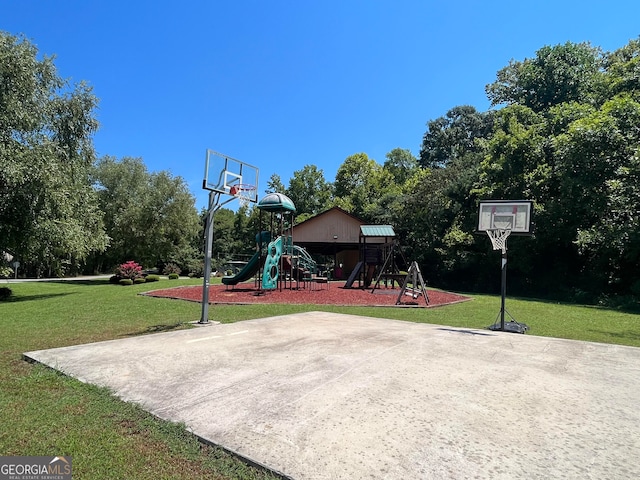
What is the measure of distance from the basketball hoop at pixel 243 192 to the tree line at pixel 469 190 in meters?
8.93

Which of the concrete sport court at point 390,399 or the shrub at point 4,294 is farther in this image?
the shrub at point 4,294

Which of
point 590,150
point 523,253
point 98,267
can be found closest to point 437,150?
point 523,253

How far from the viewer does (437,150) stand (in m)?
Answer: 48.5

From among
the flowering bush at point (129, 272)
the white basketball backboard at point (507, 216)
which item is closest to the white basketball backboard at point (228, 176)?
the white basketball backboard at point (507, 216)

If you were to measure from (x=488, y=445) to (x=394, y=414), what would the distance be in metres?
0.81

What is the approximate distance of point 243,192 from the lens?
9.80m

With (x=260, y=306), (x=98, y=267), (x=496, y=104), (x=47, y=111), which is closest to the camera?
(x=260, y=306)

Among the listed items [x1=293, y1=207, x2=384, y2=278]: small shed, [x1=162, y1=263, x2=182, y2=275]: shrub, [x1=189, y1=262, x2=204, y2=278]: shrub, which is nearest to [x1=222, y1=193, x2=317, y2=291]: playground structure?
[x1=293, y1=207, x2=384, y2=278]: small shed

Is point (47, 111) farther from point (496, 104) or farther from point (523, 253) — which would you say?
point (496, 104)

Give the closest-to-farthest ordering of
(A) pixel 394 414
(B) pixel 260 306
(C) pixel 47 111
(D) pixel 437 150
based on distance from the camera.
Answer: (A) pixel 394 414 → (B) pixel 260 306 → (C) pixel 47 111 → (D) pixel 437 150

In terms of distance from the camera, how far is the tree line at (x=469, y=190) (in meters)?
14.4

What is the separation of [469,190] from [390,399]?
943 inches

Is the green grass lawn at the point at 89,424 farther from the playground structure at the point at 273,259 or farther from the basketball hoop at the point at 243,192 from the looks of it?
the playground structure at the point at 273,259

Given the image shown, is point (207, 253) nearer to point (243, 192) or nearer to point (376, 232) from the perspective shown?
point (243, 192)
